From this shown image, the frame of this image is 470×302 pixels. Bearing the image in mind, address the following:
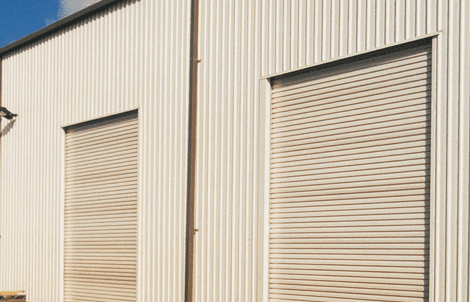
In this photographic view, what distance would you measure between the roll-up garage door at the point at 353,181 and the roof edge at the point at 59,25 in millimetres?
5412

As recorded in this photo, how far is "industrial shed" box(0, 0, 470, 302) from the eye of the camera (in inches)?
336

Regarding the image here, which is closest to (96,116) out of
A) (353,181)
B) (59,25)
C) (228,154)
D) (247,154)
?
(59,25)

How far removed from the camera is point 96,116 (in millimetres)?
13953

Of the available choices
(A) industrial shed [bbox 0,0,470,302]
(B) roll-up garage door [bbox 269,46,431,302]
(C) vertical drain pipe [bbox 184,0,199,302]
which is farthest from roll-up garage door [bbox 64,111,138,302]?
(B) roll-up garage door [bbox 269,46,431,302]

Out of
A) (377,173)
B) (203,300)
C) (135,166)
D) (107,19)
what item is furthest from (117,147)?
(377,173)

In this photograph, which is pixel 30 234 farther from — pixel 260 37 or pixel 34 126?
pixel 260 37

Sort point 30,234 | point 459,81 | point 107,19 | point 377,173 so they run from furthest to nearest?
1. point 30,234
2. point 107,19
3. point 377,173
4. point 459,81

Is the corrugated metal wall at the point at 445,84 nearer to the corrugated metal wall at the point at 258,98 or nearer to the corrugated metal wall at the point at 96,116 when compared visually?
the corrugated metal wall at the point at 258,98

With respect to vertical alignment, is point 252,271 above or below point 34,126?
below

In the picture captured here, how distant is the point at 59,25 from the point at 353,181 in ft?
28.4

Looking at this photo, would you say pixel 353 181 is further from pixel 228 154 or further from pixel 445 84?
pixel 228 154

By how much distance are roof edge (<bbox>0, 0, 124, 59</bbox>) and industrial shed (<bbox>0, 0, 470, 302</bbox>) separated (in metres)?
0.07

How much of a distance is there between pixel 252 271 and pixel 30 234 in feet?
23.5

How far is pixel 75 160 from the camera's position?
1464cm
